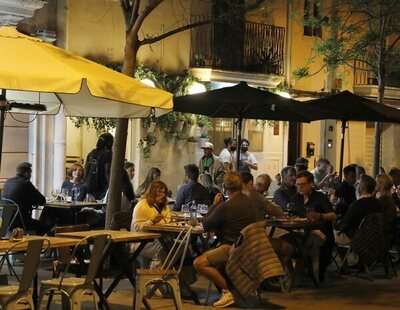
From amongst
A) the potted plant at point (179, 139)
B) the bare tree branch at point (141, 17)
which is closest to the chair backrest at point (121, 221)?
the bare tree branch at point (141, 17)

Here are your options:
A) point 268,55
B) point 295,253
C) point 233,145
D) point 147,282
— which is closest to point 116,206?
point 295,253

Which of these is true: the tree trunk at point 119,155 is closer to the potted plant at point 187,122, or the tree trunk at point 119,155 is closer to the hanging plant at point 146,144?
the hanging plant at point 146,144

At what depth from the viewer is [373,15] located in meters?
22.3

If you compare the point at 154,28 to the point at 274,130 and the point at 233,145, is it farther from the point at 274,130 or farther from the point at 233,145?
the point at 274,130

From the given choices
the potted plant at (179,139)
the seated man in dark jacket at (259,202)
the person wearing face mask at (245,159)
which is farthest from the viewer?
the potted plant at (179,139)

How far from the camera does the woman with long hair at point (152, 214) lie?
11.5m

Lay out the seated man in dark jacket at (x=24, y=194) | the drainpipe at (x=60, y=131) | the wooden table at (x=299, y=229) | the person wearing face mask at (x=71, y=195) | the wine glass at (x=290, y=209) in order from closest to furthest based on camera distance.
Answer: the wooden table at (x=299, y=229)
the wine glass at (x=290, y=209)
the seated man in dark jacket at (x=24, y=194)
the person wearing face mask at (x=71, y=195)
the drainpipe at (x=60, y=131)

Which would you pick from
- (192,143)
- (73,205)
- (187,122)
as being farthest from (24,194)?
(192,143)

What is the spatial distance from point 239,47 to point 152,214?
12566 mm

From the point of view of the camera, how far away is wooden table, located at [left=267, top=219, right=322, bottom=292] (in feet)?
40.0

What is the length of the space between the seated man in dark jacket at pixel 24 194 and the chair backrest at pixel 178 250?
338 cm

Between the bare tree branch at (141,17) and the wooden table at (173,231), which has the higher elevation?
the bare tree branch at (141,17)

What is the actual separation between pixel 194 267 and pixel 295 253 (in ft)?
6.71

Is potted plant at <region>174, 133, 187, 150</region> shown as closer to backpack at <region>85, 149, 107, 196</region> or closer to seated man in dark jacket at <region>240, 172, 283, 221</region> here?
backpack at <region>85, 149, 107, 196</region>
